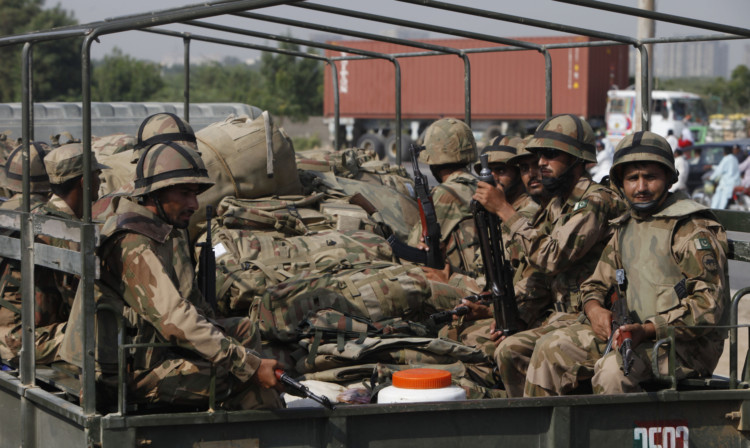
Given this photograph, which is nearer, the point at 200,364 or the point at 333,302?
the point at 200,364

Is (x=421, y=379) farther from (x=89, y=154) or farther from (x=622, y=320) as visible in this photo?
(x=89, y=154)

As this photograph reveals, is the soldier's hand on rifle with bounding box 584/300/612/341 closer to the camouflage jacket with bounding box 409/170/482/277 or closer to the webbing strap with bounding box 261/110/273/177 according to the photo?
the camouflage jacket with bounding box 409/170/482/277

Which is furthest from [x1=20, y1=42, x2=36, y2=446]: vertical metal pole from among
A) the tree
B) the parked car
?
the tree

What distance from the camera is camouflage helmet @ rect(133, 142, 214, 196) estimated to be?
380cm

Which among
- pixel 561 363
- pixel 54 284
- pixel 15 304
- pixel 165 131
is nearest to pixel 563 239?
pixel 561 363

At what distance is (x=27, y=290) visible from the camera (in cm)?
413

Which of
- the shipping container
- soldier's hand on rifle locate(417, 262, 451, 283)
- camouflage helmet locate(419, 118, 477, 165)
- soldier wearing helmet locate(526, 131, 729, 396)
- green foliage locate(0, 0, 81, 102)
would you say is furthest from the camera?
green foliage locate(0, 0, 81, 102)

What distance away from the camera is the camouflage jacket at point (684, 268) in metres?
3.97

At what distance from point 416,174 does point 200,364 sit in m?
2.62

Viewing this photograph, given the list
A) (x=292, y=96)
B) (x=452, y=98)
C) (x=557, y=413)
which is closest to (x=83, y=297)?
(x=557, y=413)

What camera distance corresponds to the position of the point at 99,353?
376cm

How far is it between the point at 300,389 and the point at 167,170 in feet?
3.11

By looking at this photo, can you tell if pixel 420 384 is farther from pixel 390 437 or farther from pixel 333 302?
pixel 333 302

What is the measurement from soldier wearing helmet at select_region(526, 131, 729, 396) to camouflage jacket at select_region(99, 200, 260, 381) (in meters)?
1.33
